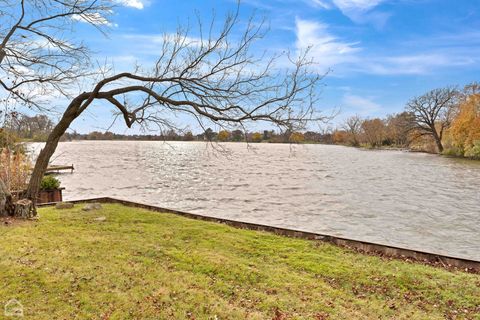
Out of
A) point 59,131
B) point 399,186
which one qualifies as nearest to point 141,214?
point 59,131

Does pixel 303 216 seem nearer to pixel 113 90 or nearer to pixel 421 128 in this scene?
pixel 113 90

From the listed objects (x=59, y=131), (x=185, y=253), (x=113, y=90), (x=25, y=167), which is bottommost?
(x=185, y=253)

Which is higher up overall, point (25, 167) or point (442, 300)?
point (25, 167)

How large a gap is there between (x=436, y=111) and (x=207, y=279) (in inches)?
2135

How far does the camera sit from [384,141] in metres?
77.6

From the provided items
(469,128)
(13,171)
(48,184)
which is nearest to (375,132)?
(469,128)

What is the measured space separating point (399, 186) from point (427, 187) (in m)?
1.48

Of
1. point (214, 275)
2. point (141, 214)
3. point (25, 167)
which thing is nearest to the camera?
point (214, 275)

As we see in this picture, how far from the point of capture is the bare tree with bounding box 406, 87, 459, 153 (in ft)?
158

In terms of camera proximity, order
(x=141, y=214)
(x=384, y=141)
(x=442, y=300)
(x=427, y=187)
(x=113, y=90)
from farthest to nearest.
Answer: (x=384, y=141) → (x=427, y=187) → (x=141, y=214) → (x=113, y=90) → (x=442, y=300)

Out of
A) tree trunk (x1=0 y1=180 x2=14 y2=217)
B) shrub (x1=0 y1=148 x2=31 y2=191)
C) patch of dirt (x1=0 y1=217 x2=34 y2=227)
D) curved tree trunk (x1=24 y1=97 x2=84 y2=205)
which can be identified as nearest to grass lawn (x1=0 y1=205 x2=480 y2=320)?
patch of dirt (x1=0 y1=217 x2=34 y2=227)

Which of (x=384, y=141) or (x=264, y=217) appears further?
(x=384, y=141)

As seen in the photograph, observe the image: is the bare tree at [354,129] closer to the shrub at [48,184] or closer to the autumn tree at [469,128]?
the autumn tree at [469,128]

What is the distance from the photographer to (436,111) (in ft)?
161
